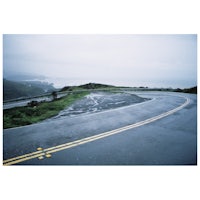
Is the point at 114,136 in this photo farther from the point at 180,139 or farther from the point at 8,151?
the point at 8,151

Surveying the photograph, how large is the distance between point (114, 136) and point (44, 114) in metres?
5.37

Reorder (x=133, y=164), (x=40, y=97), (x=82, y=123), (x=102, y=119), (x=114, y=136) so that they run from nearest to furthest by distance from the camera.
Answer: (x=133, y=164)
(x=114, y=136)
(x=82, y=123)
(x=102, y=119)
(x=40, y=97)

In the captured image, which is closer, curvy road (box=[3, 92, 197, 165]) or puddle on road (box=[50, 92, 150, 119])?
curvy road (box=[3, 92, 197, 165])

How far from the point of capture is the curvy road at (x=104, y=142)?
15.2 feet

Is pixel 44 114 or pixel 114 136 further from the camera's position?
pixel 44 114

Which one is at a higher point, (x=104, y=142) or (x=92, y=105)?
(x=92, y=105)

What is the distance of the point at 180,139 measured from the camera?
596cm

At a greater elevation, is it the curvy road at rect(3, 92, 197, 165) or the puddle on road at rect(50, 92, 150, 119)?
the puddle on road at rect(50, 92, 150, 119)

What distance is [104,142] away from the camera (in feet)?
18.5

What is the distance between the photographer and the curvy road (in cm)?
464

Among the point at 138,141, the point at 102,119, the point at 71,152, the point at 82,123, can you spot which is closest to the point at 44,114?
the point at 82,123

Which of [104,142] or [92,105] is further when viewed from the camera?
[92,105]

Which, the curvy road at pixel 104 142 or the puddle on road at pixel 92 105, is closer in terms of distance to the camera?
the curvy road at pixel 104 142

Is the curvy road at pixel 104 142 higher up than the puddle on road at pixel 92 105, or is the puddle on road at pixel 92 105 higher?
the puddle on road at pixel 92 105
